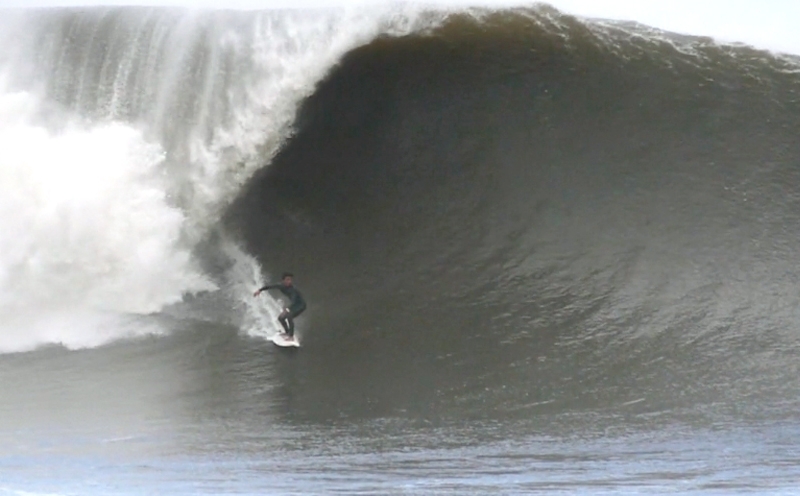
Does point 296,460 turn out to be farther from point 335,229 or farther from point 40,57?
point 40,57

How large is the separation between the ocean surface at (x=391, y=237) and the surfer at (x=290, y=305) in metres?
0.25

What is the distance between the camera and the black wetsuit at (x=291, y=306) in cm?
1045

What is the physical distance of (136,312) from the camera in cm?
1157

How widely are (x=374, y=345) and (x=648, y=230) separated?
313 cm

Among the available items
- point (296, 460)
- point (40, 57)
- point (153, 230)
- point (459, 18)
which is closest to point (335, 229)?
point (153, 230)

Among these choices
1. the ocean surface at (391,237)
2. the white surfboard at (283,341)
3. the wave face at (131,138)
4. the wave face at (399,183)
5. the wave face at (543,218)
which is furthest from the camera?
the wave face at (131,138)

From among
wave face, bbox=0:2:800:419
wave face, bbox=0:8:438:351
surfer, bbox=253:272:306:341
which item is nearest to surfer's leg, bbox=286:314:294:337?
surfer, bbox=253:272:306:341

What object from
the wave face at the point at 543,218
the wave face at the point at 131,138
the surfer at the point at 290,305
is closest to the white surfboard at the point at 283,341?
the surfer at the point at 290,305

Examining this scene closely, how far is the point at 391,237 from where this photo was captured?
1191 cm

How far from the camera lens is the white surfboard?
1038 centimetres

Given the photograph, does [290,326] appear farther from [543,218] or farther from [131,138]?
[131,138]

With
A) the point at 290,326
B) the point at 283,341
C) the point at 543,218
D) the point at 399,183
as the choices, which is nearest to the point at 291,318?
the point at 290,326

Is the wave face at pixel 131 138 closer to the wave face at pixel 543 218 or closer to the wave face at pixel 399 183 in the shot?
the wave face at pixel 399 183

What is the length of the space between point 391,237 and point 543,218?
163 cm
